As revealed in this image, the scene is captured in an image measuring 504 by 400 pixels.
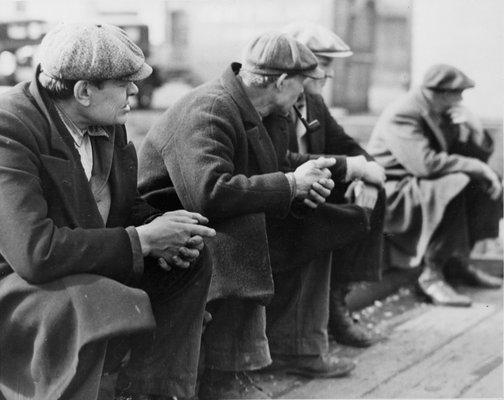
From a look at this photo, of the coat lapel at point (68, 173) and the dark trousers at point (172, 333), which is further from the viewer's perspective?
the dark trousers at point (172, 333)

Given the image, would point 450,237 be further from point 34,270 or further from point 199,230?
point 34,270

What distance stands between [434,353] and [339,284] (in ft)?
1.94

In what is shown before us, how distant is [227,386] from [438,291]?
2.29m

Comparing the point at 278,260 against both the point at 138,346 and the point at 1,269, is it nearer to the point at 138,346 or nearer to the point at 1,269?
the point at 138,346

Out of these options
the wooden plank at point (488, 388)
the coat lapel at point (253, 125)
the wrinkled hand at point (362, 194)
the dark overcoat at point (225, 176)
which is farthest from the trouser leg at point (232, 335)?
the wooden plank at point (488, 388)

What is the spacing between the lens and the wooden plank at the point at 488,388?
4215 mm

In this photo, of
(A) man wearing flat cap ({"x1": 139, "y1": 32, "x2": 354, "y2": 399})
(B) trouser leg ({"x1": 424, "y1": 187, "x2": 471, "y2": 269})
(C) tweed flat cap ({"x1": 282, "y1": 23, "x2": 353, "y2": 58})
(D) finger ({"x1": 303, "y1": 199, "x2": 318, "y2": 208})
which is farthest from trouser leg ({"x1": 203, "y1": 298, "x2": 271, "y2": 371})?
(B) trouser leg ({"x1": 424, "y1": 187, "x2": 471, "y2": 269})

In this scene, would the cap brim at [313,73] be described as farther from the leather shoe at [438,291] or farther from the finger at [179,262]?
the leather shoe at [438,291]

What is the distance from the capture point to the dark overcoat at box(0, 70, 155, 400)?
2768mm

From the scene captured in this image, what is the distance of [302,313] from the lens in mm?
→ 4402

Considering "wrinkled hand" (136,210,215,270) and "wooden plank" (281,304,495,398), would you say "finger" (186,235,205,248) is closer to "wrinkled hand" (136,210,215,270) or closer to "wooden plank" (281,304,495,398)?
"wrinkled hand" (136,210,215,270)

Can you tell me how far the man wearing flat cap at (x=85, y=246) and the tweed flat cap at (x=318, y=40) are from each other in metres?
1.90

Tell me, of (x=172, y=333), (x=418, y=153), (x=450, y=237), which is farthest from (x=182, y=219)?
(x=450, y=237)

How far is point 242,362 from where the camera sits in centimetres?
385
